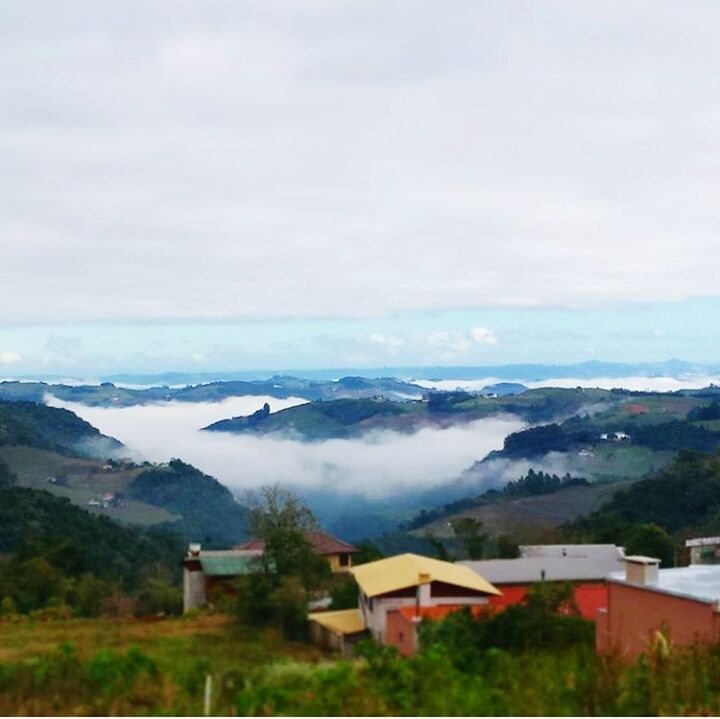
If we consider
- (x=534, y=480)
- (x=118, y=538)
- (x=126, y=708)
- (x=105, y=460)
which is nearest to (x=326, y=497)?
(x=105, y=460)

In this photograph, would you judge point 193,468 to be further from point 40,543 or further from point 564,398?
point 564,398

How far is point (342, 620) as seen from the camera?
19578mm

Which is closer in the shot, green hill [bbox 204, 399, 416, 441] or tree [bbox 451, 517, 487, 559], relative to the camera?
tree [bbox 451, 517, 487, 559]

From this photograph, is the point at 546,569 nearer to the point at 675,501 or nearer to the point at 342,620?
the point at 342,620

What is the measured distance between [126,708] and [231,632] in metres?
13.2

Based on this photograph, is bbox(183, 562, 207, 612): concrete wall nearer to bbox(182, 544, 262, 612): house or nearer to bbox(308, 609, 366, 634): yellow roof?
bbox(182, 544, 262, 612): house

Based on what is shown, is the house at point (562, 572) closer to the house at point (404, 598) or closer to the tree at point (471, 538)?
the house at point (404, 598)

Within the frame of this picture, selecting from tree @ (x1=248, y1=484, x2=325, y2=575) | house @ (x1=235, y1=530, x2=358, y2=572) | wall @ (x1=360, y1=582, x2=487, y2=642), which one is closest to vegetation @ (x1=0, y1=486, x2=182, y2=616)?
tree @ (x1=248, y1=484, x2=325, y2=575)

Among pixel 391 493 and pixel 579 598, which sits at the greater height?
pixel 579 598

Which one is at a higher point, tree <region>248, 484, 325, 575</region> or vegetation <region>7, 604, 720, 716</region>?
vegetation <region>7, 604, 720, 716</region>

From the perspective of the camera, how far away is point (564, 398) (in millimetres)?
165125

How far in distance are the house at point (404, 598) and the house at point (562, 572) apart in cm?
62

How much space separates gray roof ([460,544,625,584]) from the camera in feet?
72.3

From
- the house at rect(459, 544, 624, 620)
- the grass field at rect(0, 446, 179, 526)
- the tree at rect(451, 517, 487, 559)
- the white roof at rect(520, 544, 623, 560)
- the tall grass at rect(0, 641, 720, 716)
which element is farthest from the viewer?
the grass field at rect(0, 446, 179, 526)
